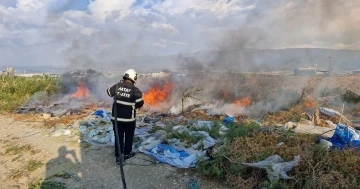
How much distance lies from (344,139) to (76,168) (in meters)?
5.37

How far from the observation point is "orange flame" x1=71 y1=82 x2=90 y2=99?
1639 cm

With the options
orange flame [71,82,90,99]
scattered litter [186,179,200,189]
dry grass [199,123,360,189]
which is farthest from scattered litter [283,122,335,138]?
orange flame [71,82,90,99]

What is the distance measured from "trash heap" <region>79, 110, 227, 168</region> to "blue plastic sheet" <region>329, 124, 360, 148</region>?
233 centimetres

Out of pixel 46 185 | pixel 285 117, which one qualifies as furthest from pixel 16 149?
pixel 285 117

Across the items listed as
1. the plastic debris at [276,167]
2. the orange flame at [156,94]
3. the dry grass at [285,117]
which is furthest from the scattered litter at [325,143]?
the orange flame at [156,94]

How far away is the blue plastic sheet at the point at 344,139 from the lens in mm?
5523

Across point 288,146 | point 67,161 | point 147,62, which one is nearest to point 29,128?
point 67,161

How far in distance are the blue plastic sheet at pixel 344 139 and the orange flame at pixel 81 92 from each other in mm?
13394

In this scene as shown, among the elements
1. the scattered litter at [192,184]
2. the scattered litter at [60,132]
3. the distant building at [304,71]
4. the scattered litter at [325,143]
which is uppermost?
the distant building at [304,71]

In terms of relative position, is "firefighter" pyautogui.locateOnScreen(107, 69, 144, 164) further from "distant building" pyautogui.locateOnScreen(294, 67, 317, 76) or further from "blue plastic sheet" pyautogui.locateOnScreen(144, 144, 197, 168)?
"distant building" pyautogui.locateOnScreen(294, 67, 317, 76)

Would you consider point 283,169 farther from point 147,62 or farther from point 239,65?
point 147,62

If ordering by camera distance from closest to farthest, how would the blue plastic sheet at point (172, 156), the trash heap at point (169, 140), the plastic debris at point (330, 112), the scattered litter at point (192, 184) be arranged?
the scattered litter at point (192, 184)
the blue plastic sheet at point (172, 156)
the trash heap at point (169, 140)
the plastic debris at point (330, 112)

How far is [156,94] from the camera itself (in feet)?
48.2

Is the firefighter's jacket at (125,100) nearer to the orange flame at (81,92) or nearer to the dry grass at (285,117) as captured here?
the dry grass at (285,117)
